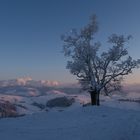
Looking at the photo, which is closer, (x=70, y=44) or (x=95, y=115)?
(x=95, y=115)

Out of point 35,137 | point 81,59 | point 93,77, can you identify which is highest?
point 81,59

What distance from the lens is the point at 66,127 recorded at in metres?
24.0

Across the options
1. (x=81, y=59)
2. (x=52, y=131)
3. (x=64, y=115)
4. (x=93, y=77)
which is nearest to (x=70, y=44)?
(x=81, y=59)

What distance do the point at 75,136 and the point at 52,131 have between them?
2.56m

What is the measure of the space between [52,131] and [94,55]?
2268 centimetres

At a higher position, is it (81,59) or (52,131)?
(81,59)

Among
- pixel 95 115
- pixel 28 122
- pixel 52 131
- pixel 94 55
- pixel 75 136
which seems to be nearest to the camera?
pixel 75 136

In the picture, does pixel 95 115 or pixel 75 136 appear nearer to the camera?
pixel 75 136

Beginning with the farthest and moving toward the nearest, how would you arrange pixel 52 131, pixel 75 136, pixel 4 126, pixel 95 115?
pixel 95 115
pixel 4 126
pixel 52 131
pixel 75 136

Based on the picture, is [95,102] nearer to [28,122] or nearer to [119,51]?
[119,51]

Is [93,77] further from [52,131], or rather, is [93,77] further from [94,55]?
[52,131]

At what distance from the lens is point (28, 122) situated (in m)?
27.2

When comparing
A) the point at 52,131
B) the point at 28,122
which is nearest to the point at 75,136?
the point at 52,131

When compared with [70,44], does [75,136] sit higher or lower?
lower
